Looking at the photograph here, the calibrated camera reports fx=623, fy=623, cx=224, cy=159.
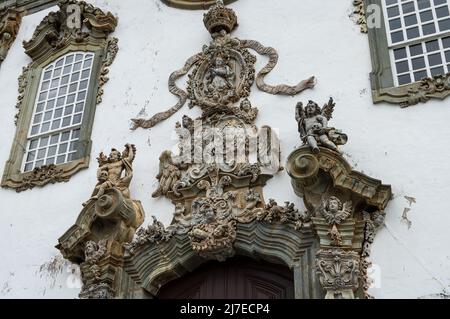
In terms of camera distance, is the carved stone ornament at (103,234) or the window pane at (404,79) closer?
the carved stone ornament at (103,234)

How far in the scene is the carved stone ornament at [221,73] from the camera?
7.86 metres

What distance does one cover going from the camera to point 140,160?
801 centimetres

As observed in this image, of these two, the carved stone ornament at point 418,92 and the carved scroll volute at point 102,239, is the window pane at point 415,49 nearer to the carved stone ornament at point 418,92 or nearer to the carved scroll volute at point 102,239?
the carved stone ornament at point 418,92

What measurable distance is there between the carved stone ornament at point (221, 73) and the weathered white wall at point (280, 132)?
125 mm

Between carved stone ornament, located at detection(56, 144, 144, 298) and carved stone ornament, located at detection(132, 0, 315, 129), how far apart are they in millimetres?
1215

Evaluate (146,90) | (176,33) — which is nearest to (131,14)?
(176,33)

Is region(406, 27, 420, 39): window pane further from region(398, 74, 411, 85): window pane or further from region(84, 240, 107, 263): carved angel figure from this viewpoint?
region(84, 240, 107, 263): carved angel figure

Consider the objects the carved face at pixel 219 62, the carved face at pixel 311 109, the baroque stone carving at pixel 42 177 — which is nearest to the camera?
the carved face at pixel 311 109

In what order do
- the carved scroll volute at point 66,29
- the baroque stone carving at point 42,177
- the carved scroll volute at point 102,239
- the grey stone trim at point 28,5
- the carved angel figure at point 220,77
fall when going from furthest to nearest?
the grey stone trim at point 28,5, the carved scroll volute at point 66,29, the baroque stone carving at point 42,177, the carved angel figure at point 220,77, the carved scroll volute at point 102,239

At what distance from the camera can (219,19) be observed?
27.9 feet

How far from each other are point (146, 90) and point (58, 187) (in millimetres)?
1788

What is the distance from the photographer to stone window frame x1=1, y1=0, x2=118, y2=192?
8.52 m

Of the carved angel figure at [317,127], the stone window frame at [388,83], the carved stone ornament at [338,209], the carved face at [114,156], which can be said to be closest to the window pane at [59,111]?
the carved face at [114,156]

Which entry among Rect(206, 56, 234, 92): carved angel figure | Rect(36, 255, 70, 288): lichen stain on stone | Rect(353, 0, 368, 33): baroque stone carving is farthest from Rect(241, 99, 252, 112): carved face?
Rect(36, 255, 70, 288): lichen stain on stone
